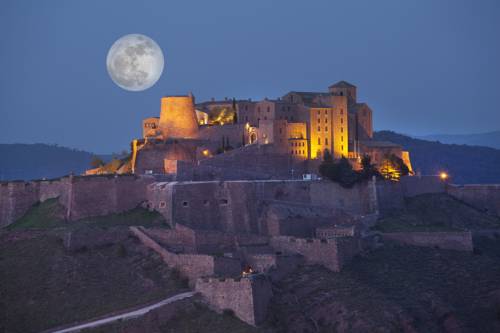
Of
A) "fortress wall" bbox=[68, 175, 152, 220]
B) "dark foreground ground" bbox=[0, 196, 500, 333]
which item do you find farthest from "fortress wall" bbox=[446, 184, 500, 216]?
"fortress wall" bbox=[68, 175, 152, 220]

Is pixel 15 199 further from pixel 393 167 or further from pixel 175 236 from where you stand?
pixel 393 167

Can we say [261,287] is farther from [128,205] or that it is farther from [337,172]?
[337,172]

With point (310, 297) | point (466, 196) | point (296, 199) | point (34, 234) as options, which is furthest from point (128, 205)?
point (466, 196)

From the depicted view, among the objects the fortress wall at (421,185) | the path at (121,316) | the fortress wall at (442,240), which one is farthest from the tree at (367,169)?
the path at (121,316)

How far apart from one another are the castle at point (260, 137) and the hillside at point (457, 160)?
2048 inches

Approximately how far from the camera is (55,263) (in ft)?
158

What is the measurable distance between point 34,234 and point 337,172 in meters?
20.7

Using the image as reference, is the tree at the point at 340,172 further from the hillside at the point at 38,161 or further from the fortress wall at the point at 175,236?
the hillside at the point at 38,161

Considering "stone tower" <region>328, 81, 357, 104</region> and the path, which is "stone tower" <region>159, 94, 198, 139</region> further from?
the path

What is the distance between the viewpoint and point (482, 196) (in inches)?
2758

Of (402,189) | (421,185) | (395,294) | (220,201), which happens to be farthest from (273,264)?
(421,185)

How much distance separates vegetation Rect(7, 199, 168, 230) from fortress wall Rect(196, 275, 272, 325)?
10.2 meters

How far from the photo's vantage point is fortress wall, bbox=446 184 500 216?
229 ft

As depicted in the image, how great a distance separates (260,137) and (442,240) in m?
16.4
